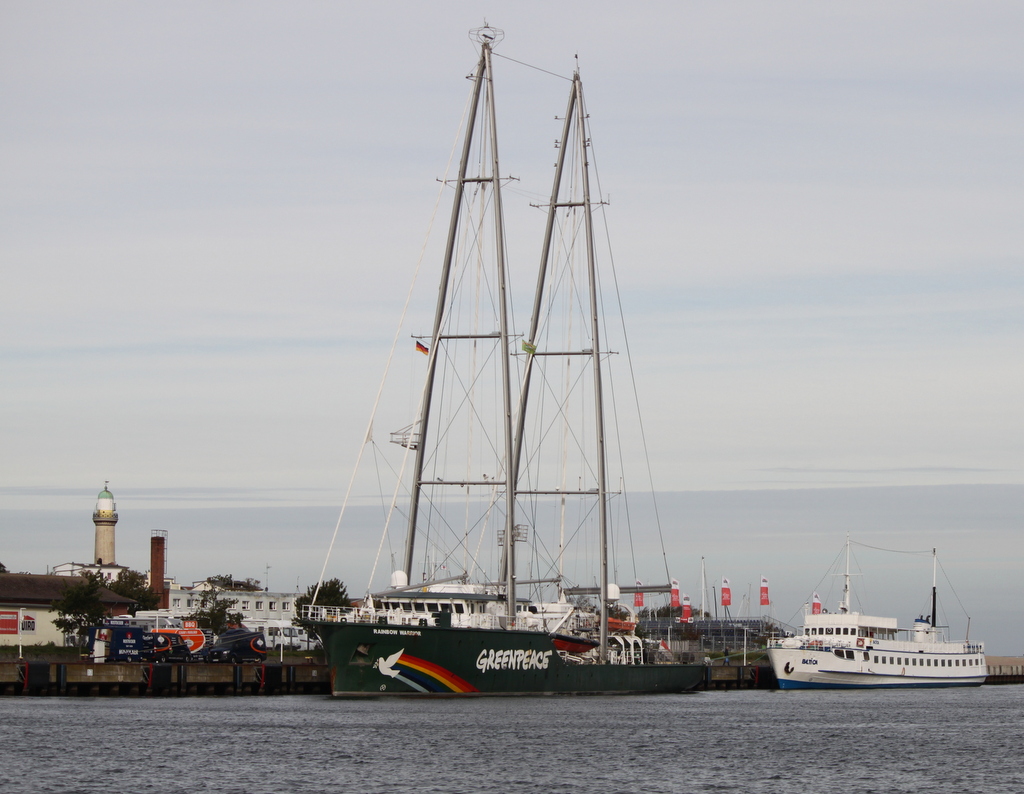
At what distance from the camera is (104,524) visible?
154 meters

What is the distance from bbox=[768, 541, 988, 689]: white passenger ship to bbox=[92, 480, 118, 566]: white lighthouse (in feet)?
271

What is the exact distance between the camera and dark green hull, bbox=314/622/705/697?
5928 cm

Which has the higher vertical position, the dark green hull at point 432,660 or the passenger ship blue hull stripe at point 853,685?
the dark green hull at point 432,660

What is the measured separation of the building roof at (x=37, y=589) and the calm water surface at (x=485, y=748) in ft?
149

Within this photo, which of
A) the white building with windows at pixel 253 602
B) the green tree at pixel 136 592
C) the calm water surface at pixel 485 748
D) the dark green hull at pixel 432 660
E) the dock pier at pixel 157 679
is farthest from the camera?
the white building with windows at pixel 253 602

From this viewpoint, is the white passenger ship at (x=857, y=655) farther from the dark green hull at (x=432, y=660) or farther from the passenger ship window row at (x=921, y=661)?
the dark green hull at (x=432, y=660)

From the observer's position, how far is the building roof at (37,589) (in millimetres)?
110562

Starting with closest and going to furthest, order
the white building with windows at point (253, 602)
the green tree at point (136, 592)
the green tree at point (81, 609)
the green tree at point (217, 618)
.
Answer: the green tree at point (81, 609), the green tree at point (217, 618), the green tree at point (136, 592), the white building with windows at point (253, 602)

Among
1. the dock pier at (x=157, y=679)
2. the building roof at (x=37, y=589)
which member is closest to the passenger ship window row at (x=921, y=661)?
the dock pier at (x=157, y=679)

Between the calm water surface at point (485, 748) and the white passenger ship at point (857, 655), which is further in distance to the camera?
the white passenger ship at point (857, 655)

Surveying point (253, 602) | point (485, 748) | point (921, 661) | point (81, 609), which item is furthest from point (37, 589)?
point (485, 748)

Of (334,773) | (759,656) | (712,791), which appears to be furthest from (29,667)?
(759,656)

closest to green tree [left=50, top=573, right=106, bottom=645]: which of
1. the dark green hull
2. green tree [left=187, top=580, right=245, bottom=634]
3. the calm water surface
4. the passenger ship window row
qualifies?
green tree [left=187, top=580, right=245, bottom=634]

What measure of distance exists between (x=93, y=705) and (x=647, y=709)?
83.4 ft
